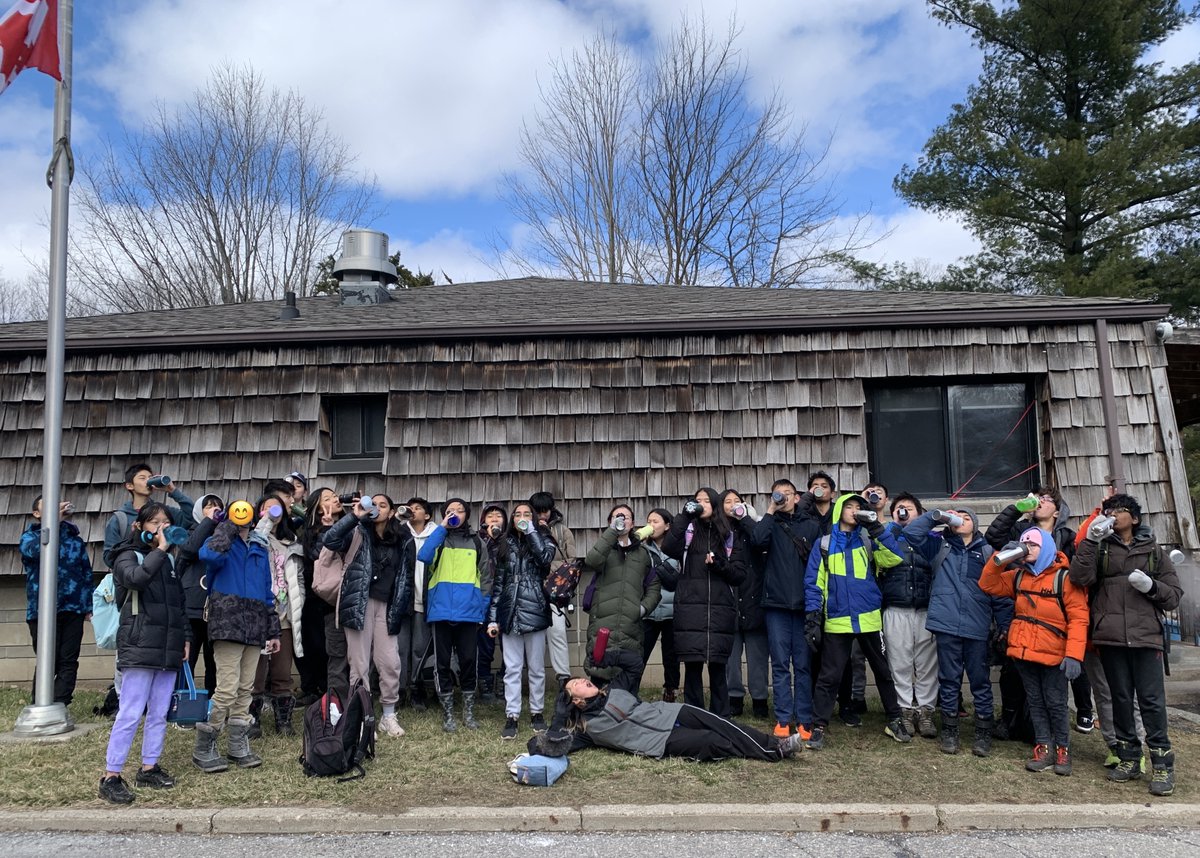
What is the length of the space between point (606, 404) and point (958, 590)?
358cm

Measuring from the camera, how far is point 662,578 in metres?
6.73

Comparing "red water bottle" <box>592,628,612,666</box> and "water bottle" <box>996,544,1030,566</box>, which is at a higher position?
"water bottle" <box>996,544,1030,566</box>

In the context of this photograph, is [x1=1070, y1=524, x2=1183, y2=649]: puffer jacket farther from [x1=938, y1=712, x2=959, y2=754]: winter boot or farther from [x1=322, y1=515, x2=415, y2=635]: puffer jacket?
[x1=322, y1=515, x2=415, y2=635]: puffer jacket

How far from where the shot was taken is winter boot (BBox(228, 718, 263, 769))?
18.7 ft

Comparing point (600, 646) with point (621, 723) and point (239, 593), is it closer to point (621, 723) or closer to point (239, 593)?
point (621, 723)

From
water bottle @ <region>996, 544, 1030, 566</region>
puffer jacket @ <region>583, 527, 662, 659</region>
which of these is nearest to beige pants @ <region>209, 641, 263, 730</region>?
puffer jacket @ <region>583, 527, 662, 659</region>

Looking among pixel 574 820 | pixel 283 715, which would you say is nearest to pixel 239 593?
pixel 283 715

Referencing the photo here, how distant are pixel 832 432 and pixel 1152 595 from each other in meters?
3.22

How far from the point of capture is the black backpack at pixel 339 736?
215 inches

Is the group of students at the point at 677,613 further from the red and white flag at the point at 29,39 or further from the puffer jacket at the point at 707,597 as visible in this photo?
the red and white flag at the point at 29,39

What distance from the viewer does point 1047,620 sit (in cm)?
580

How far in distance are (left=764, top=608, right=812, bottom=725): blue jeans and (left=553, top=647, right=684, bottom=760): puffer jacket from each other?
843 mm

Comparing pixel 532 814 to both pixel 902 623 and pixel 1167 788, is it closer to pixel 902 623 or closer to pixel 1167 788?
pixel 902 623

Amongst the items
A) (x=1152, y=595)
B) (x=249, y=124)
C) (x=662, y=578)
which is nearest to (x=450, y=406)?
(x=662, y=578)
